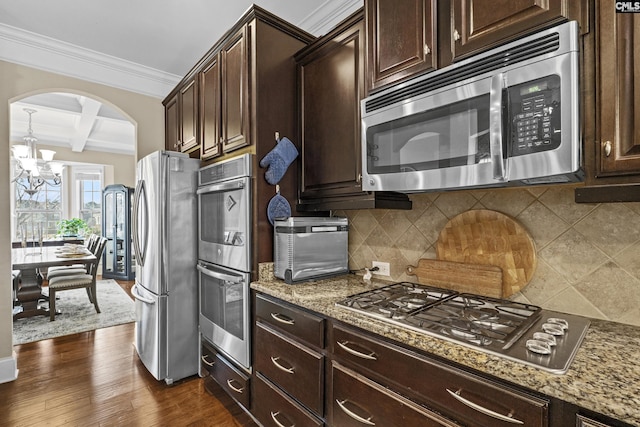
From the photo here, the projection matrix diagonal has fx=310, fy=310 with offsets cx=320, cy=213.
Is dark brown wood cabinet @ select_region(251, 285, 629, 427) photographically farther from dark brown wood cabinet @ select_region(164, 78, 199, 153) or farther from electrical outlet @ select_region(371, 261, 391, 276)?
dark brown wood cabinet @ select_region(164, 78, 199, 153)

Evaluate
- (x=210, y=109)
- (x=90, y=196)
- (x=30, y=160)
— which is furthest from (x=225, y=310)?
(x=90, y=196)

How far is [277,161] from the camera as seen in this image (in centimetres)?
192

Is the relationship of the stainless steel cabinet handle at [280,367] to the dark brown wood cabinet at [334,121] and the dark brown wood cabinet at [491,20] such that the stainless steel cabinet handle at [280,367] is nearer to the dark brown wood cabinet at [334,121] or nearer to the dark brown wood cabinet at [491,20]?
the dark brown wood cabinet at [334,121]

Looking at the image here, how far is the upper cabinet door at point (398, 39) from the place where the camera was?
131 centimetres

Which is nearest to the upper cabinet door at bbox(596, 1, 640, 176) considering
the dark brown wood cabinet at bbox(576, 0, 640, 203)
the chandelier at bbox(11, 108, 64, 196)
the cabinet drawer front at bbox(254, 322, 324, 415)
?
the dark brown wood cabinet at bbox(576, 0, 640, 203)

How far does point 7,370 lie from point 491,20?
3.92m

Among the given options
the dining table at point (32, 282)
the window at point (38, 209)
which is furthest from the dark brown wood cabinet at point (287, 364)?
the window at point (38, 209)

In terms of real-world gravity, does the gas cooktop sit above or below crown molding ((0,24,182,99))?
below

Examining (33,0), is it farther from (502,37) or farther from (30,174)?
(30,174)

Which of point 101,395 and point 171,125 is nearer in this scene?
point 101,395

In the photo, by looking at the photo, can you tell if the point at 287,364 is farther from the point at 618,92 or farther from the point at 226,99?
the point at 226,99

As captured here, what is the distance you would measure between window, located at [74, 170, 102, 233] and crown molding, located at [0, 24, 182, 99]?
480 centimetres

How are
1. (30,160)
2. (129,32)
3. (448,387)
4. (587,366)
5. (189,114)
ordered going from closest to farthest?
(587,366)
(448,387)
(129,32)
(189,114)
(30,160)

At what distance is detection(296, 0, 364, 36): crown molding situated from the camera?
2.23 meters
